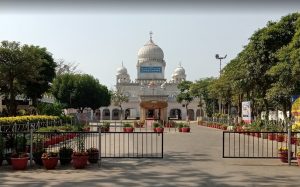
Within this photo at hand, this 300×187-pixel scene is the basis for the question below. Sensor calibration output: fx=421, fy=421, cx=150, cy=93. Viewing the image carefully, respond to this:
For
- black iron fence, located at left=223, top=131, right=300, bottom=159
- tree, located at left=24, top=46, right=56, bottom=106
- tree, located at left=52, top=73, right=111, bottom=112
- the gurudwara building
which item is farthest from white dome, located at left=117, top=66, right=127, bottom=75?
black iron fence, located at left=223, top=131, right=300, bottom=159

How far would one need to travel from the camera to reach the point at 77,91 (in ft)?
210

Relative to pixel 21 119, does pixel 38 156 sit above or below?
below

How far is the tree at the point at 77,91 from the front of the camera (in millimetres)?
63000

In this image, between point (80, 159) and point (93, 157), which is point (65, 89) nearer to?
point (93, 157)

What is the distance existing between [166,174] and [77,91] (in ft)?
176

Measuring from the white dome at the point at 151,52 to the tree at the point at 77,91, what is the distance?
24.4 metres

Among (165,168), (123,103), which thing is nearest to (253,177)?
(165,168)

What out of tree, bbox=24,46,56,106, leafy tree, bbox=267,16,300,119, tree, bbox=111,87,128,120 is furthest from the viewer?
tree, bbox=111,87,128,120

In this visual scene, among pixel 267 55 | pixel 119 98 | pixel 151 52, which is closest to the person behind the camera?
pixel 267 55

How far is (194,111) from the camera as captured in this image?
91.9 metres

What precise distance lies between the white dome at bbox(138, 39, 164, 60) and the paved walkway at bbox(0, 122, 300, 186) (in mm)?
77698

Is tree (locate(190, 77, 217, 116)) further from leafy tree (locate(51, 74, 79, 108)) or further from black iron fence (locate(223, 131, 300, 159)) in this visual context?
black iron fence (locate(223, 131, 300, 159))

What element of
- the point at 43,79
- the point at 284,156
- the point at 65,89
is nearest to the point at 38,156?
the point at 284,156

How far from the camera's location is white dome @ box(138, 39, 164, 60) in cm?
9134
